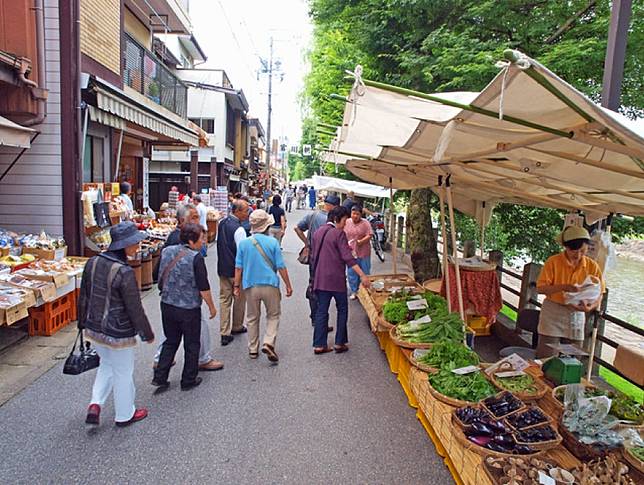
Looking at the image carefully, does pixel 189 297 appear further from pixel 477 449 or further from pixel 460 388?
pixel 477 449

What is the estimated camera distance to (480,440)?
301cm

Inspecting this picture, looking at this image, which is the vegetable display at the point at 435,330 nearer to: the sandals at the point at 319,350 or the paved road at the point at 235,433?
the paved road at the point at 235,433

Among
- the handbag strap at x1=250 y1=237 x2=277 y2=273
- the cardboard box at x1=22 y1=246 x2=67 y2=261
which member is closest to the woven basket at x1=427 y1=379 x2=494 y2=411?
the handbag strap at x1=250 y1=237 x2=277 y2=273

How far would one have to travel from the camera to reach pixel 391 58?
376 inches

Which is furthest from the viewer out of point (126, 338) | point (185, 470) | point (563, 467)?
point (126, 338)

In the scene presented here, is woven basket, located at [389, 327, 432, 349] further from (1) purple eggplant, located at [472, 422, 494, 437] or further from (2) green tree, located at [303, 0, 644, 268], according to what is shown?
(2) green tree, located at [303, 0, 644, 268]

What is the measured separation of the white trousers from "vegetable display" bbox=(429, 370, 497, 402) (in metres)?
2.65

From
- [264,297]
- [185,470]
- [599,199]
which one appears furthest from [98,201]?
[599,199]

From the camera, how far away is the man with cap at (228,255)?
240 inches

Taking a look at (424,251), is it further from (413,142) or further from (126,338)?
(126,338)

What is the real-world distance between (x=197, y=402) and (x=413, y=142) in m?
3.25

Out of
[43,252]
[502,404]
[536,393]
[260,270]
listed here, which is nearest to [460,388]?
[502,404]

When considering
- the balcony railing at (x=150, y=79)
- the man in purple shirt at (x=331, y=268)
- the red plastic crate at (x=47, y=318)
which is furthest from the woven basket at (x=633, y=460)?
the balcony railing at (x=150, y=79)

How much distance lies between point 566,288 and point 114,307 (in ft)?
14.2
